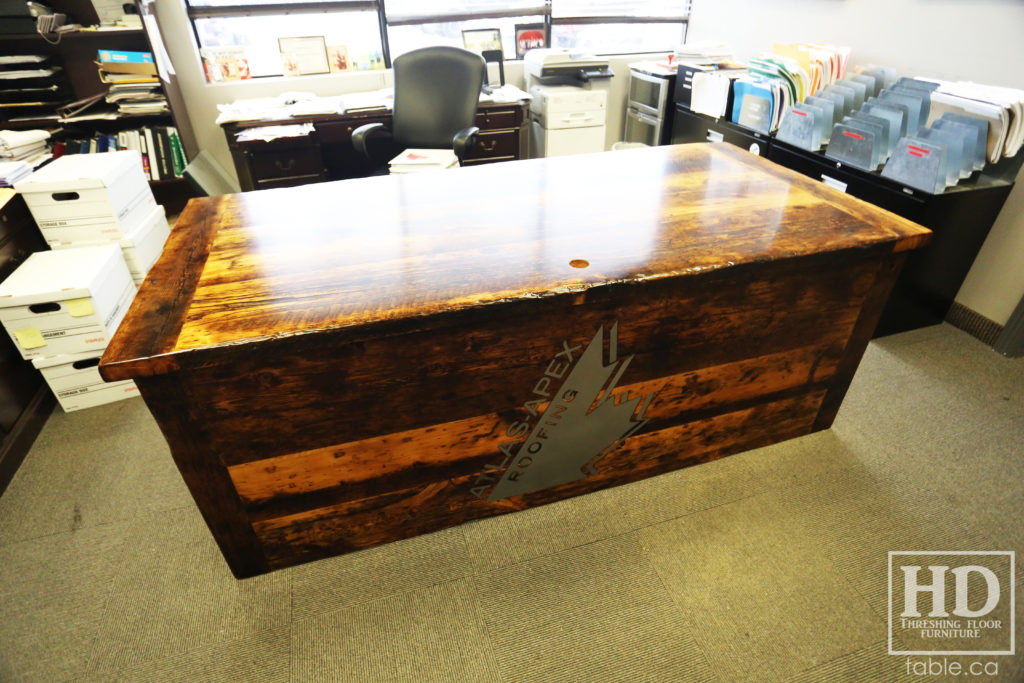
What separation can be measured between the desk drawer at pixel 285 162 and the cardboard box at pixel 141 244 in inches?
24.8

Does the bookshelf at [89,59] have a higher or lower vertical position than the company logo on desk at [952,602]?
higher

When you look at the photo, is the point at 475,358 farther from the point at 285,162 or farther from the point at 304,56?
the point at 304,56

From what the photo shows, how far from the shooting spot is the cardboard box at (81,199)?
6.54 ft

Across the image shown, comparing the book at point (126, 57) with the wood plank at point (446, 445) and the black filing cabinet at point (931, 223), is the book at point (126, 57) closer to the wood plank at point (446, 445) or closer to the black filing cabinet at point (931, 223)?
the wood plank at point (446, 445)

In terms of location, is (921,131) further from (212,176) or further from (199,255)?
(212,176)

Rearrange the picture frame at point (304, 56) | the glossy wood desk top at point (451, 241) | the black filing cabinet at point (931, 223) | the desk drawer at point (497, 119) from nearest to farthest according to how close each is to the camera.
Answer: the glossy wood desk top at point (451, 241), the black filing cabinet at point (931, 223), the desk drawer at point (497, 119), the picture frame at point (304, 56)

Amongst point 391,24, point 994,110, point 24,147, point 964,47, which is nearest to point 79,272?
point 24,147

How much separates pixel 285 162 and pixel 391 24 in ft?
4.36

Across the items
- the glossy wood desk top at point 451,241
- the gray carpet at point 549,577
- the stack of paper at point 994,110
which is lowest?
the gray carpet at point 549,577

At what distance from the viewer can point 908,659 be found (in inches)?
47.7

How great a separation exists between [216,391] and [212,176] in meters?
2.77

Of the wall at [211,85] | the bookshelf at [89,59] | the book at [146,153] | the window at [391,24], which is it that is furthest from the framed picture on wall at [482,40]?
the book at [146,153]

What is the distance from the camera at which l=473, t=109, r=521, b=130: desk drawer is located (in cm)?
324

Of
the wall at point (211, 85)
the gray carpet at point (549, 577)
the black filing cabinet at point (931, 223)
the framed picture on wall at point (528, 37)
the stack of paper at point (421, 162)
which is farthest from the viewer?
the framed picture on wall at point (528, 37)
